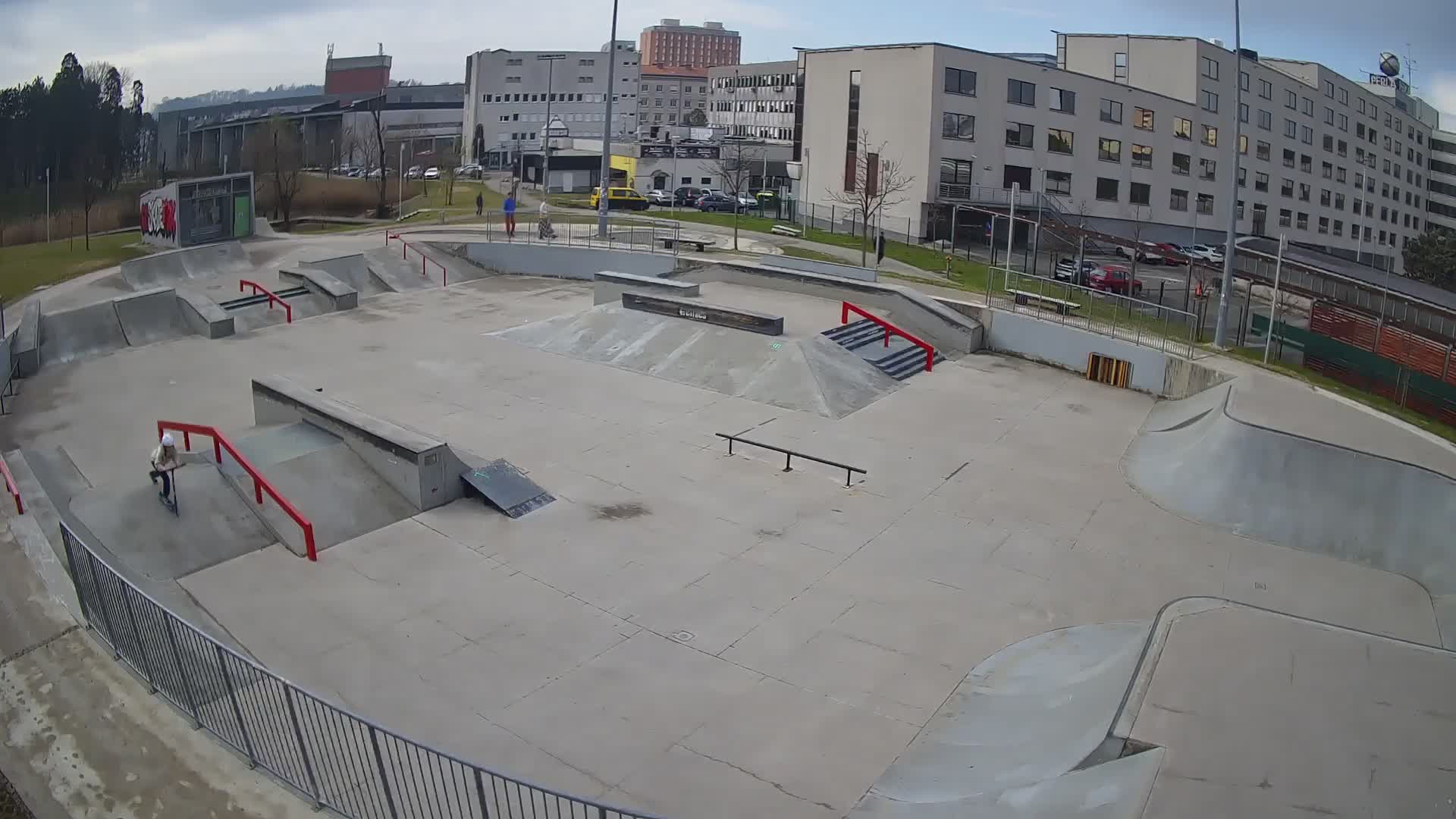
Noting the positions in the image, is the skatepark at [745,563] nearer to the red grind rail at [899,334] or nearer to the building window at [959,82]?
the red grind rail at [899,334]

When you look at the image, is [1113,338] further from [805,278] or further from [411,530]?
[411,530]

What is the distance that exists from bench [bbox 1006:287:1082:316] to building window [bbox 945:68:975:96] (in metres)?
21.6

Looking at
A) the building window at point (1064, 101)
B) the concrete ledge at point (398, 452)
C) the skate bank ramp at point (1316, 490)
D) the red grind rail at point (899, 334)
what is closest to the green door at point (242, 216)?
the concrete ledge at point (398, 452)

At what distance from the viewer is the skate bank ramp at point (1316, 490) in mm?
14523

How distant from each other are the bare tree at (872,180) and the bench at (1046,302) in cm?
1659

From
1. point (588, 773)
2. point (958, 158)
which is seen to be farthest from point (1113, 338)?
point (958, 158)

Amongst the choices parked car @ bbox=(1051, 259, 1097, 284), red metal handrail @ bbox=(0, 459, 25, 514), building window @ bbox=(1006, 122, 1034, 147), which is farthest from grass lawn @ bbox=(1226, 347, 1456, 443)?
building window @ bbox=(1006, 122, 1034, 147)

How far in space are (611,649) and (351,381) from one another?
13.6m

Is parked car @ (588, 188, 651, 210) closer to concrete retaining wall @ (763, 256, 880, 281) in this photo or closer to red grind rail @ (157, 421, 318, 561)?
concrete retaining wall @ (763, 256, 880, 281)

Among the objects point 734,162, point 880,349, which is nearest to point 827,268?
point 880,349

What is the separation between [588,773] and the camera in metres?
9.41

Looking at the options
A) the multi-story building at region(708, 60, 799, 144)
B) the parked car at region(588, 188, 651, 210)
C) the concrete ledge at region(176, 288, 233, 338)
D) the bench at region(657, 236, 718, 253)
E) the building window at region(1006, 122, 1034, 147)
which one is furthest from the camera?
the multi-story building at region(708, 60, 799, 144)

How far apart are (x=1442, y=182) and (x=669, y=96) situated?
324 feet

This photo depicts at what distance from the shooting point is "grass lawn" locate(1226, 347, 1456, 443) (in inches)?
747
